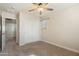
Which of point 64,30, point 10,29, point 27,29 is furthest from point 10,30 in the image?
point 64,30

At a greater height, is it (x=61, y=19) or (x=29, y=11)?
(x=29, y=11)

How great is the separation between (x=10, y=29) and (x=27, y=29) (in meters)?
0.31

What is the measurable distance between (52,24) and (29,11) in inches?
18.1

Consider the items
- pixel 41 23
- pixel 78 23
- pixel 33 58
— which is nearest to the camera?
pixel 33 58

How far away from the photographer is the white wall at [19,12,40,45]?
1261 millimetres

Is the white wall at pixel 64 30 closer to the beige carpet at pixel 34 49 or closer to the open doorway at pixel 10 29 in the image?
the beige carpet at pixel 34 49

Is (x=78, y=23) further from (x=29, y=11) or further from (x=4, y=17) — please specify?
(x=4, y=17)

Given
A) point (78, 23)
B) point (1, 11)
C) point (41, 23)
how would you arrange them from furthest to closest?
point (41, 23), point (78, 23), point (1, 11)

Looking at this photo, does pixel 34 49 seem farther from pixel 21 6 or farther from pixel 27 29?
pixel 21 6

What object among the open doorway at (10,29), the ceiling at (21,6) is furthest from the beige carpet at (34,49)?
the ceiling at (21,6)

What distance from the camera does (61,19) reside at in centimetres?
131

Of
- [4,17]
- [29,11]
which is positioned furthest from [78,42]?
[4,17]

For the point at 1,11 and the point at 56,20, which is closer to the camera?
the point at 1,11

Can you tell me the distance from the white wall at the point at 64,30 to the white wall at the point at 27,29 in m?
0.14
